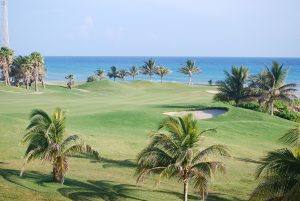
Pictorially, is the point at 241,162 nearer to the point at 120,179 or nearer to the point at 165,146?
the point at 120,179

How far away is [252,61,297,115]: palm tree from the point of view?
52844 mm

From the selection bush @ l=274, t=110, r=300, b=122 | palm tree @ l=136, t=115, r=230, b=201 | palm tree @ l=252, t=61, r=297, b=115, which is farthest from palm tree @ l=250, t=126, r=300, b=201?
bush @ l=274, t=110, r=300, b=122

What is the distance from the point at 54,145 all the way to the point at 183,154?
6.44 m

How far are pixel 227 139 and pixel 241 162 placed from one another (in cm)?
779

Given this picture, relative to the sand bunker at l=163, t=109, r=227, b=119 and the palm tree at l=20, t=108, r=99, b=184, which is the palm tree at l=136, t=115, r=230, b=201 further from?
the sand bunker at l=163, t=109, r=227, b=119

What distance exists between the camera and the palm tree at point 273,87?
52844 millimetres

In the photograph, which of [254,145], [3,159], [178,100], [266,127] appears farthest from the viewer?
[178,100]

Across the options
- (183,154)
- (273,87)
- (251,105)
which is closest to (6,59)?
(251,105)

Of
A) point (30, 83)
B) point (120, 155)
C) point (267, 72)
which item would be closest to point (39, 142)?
point (120, 155)

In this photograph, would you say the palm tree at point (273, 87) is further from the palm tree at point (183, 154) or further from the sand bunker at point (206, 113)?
the palm tree at point (183, 154)

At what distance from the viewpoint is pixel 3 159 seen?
2484 cm

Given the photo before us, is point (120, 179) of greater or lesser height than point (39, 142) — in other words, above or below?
below

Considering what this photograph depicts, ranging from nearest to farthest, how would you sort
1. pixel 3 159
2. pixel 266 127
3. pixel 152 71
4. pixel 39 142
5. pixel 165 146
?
pixel 165 146 → pixel 39 142 → pixel 3 159 → pixel 266 127 → pixel 152 71

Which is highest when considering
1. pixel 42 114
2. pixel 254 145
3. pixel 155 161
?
pixel 42 114
